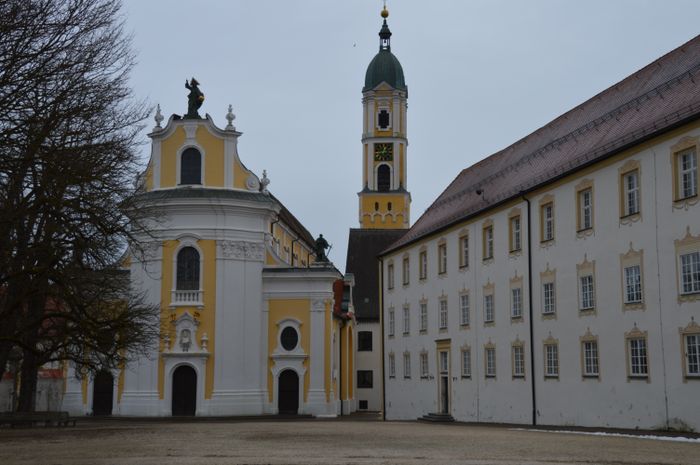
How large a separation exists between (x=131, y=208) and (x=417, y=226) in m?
24.8

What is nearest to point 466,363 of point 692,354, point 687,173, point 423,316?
point 423,316

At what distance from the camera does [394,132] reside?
8412 cm

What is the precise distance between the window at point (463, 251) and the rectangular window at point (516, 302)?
4591mm

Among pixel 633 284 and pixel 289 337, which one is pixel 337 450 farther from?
pixel 289 337

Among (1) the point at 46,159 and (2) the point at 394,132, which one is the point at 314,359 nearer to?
(1) the point at 46,159

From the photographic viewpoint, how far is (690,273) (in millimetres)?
24094

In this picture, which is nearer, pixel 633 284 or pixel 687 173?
pixel 687 173

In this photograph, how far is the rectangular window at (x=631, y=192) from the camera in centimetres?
2680

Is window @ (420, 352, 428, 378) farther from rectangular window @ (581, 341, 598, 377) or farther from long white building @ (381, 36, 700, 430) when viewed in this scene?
rectangular window @ (581, 341, 598, 377)

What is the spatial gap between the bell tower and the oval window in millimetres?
35309

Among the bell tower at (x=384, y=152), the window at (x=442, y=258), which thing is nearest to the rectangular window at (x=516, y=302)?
the window at (x=442, y=258)

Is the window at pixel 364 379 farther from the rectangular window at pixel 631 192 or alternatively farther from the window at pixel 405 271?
the rectangular window at pixel 631 192

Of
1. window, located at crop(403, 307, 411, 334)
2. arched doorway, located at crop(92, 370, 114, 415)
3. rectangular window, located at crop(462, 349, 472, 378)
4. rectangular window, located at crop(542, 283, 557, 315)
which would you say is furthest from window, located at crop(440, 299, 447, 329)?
arched doorway, located at crop(92, 370, 114, 415)

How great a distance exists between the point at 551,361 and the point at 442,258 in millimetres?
11326
